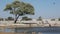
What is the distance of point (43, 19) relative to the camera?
283 ft

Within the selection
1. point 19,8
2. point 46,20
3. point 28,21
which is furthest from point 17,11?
point 46,20

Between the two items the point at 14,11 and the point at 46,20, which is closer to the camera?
the point at 14,11

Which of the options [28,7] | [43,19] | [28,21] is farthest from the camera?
[43,19]

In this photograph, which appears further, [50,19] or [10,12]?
[50,19]

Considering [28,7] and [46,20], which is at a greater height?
[28,7]

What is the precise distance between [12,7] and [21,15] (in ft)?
10.8

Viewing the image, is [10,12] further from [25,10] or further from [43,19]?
[43,19]

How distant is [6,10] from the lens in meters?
69.1

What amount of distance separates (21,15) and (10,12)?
3.16 metres

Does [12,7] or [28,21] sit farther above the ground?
[12,7]

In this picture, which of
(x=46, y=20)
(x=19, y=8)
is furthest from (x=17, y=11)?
(x=46, y=20)

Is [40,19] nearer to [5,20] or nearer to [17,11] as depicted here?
[5,20]

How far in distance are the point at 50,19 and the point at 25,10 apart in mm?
22411

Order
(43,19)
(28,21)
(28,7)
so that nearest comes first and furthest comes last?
(28,7), (28,21), (43,19)
